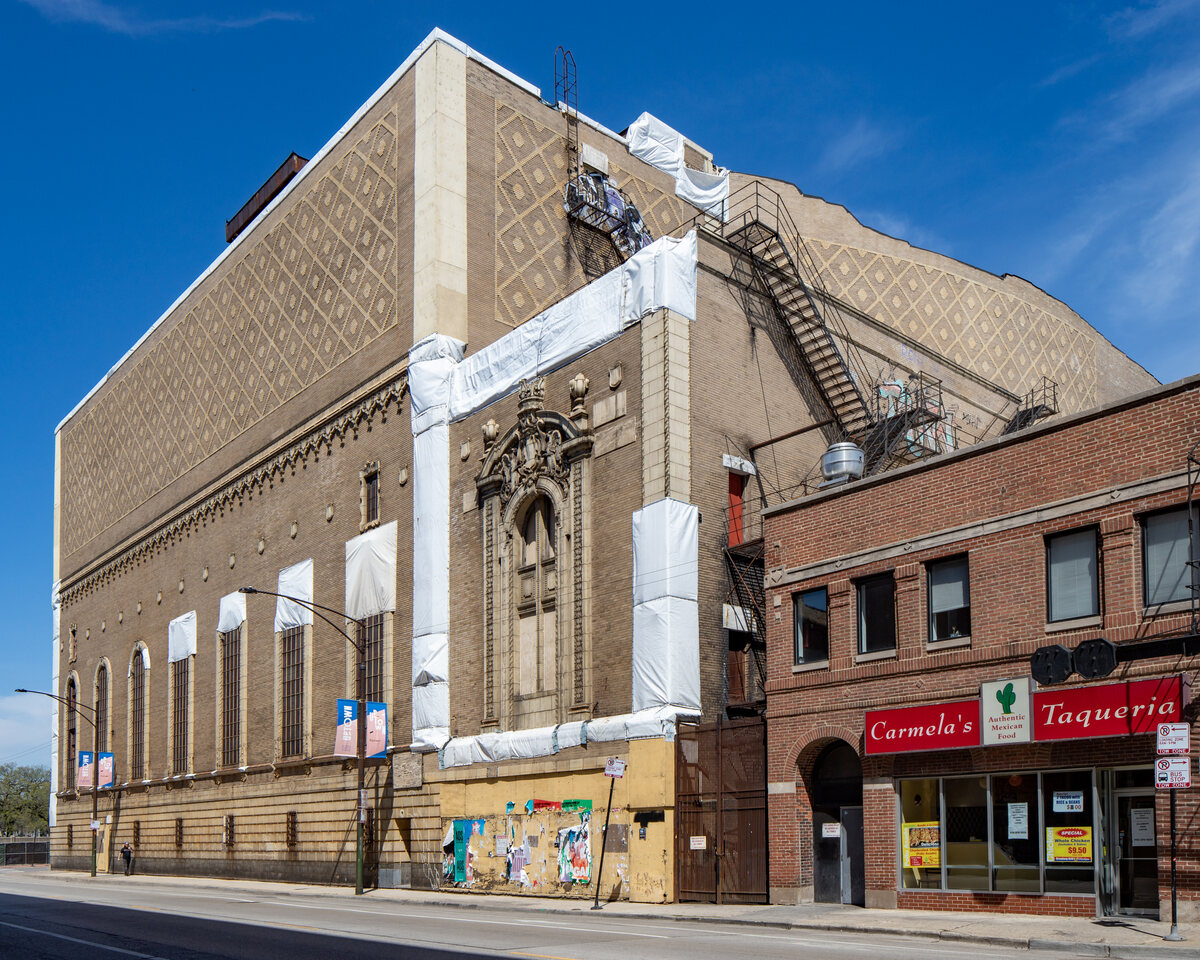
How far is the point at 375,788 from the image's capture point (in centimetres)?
4100

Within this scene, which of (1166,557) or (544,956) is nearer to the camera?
(544,956)

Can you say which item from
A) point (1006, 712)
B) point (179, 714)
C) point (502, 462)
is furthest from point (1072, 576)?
point (179, 714)

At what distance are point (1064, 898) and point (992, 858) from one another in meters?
1.73

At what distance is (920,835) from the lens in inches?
985

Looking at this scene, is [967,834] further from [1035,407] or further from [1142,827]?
[1035,407]

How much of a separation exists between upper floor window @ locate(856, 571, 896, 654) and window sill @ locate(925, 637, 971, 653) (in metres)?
1.02

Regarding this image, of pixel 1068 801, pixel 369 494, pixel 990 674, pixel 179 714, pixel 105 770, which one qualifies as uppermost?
pixel 369 494

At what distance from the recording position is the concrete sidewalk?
1822 cm

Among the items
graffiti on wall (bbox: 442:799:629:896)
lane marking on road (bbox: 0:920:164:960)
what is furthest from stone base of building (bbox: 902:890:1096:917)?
lane marking on road (bbox: 0:920:164:960)

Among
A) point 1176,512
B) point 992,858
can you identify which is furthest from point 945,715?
point 1176,512

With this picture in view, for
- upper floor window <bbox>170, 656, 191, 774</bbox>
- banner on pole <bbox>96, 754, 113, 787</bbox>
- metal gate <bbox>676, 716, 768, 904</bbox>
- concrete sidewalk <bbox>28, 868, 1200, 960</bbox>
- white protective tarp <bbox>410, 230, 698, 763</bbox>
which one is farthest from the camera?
banner on pole <bbox>96, 754, 113, 787</bbox>

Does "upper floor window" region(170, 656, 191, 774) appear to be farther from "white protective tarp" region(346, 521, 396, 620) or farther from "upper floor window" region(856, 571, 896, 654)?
"upper floor window" region(856, 571, 896, 654)

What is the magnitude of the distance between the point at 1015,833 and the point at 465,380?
2253cm

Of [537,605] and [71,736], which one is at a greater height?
[537,605]
